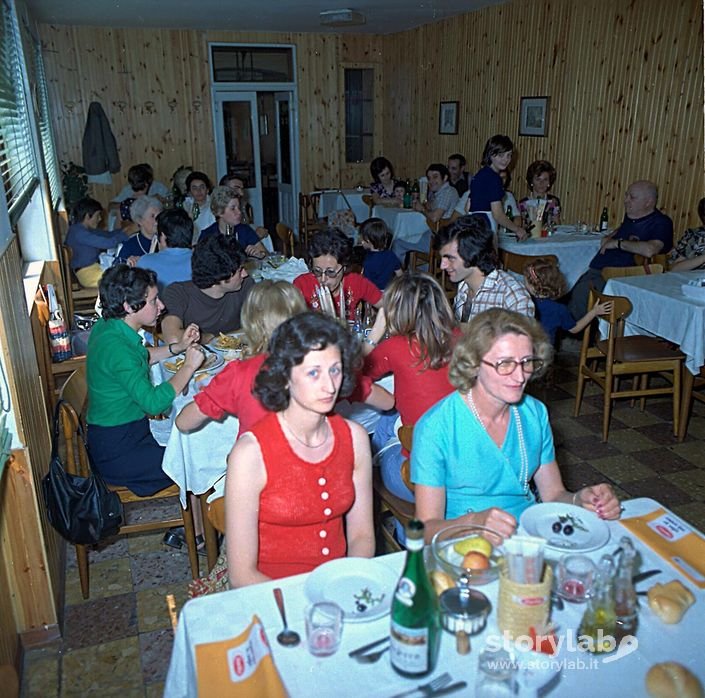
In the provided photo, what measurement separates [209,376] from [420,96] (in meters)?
7.74

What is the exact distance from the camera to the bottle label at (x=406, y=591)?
4.13 feet

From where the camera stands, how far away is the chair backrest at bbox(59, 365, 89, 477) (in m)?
2.44

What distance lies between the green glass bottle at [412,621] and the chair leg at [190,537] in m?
1.63

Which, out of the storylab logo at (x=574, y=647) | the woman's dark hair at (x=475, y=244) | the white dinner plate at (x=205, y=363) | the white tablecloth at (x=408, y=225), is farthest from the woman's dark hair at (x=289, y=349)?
the white tablecloth at (x=408, y=225)

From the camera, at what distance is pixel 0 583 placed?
7.19ft

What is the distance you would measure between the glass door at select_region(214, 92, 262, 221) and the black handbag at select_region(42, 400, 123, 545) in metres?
7.71

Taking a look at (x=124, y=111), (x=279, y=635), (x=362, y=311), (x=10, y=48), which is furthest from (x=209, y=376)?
(x=124, y=111)

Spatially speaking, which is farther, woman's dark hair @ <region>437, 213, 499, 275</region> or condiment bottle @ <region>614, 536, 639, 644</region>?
woman's dark hair @ <region>437, 213, 499, 275</region>

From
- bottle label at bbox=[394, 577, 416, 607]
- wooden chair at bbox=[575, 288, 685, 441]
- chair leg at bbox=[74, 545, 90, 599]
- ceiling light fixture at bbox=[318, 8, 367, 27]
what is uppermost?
ceiling light fixture at bbox=[318, 8, 367, 27]

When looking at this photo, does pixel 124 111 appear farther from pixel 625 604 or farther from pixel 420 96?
pixel 625 604

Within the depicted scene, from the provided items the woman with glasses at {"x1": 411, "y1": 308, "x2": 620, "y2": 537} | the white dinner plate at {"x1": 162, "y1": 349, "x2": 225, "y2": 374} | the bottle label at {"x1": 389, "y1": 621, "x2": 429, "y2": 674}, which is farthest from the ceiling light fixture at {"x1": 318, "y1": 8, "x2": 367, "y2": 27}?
the bottle label at {"x1": 389, "y1": 621, "x2": 429, "y2": 674}

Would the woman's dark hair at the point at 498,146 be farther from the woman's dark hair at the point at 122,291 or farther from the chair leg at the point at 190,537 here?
the chair leg at the point at 190,537

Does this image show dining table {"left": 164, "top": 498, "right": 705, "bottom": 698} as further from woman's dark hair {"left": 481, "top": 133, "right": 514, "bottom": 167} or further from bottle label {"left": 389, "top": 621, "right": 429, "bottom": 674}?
woman's dark hair {"left": 481, "top": 133, "right": 514, "bottom": 167}

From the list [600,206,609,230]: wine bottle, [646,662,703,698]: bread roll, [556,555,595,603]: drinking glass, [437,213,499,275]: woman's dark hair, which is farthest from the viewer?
[600,206,609,230]: wine bottle
